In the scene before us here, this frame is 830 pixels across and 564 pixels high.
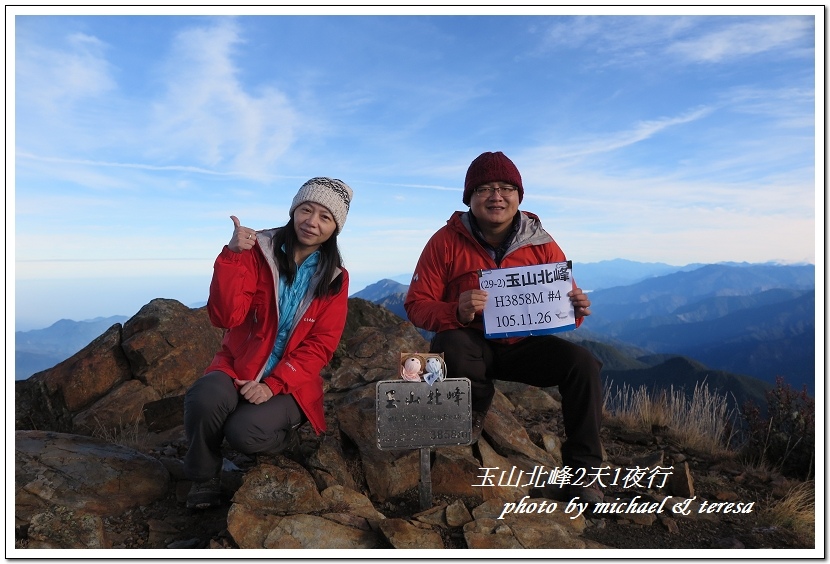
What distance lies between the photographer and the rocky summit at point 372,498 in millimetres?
3930

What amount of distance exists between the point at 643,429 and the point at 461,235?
165 inches

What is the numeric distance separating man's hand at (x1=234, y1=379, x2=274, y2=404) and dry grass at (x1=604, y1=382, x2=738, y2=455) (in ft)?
17.1

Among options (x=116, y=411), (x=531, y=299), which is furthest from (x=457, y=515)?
(x=116, y=411)

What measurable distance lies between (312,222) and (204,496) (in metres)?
2.30

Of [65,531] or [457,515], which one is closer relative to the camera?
[65,531]

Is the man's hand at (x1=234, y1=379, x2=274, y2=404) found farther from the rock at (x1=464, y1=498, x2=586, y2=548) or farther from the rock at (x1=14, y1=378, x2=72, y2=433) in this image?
the rock at (x1=14, y1=378, x2=72, y2=433)

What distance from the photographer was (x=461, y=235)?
16.2ft

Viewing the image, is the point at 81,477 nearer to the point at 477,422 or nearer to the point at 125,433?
the point at 125,433

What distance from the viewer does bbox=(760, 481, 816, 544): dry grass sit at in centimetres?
443

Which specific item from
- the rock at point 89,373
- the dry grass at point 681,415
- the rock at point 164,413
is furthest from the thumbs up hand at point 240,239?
the dry grass at point 681,415

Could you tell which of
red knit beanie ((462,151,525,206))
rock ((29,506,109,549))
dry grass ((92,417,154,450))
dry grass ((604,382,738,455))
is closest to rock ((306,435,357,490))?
rock ((29,506,109,549))

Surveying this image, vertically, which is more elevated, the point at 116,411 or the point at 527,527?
the point at 116,411

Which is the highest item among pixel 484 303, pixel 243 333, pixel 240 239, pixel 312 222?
pixel 312 222

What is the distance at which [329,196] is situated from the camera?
14.6 ft
